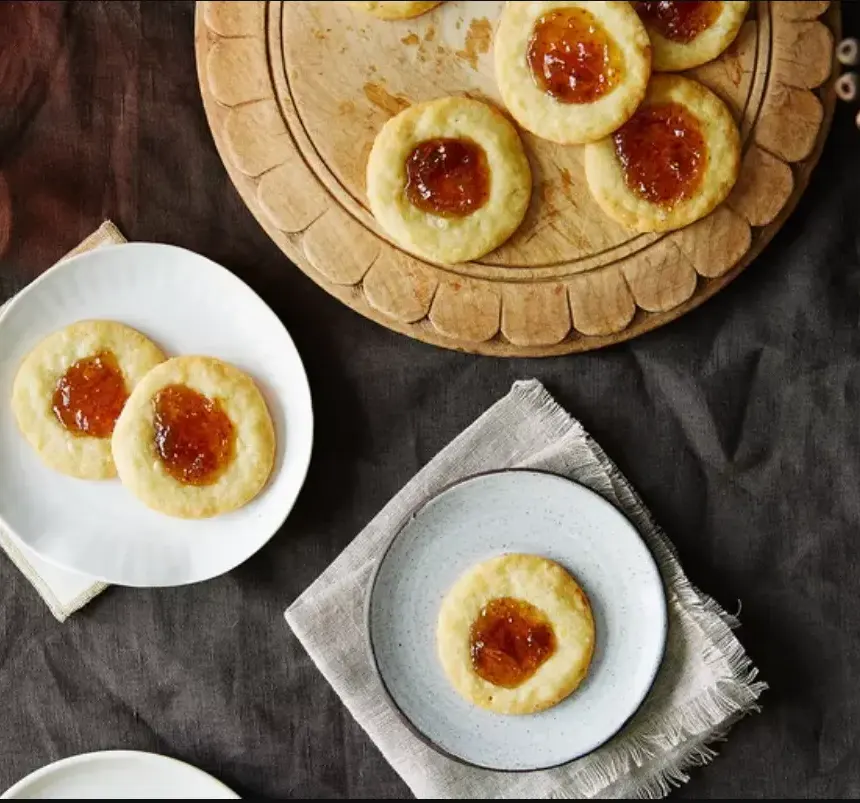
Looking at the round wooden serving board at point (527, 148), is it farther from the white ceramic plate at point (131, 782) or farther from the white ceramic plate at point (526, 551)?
the white ceramic plate at point (131, 782)

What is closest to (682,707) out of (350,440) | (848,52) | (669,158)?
(350,440)

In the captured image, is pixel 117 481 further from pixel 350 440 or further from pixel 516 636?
pixel 516 636

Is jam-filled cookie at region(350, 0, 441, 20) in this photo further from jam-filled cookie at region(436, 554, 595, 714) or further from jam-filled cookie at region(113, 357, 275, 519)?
jam-filled cookie at region(436, 554, 595, 714)

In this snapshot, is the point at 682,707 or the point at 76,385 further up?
the point at 76,385

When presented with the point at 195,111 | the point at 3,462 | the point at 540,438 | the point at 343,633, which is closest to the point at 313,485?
the point at 343,633

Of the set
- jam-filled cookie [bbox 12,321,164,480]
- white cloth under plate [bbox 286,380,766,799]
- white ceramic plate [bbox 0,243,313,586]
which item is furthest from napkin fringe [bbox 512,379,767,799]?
jam-filled cookie [bbox 12,321,164,480]

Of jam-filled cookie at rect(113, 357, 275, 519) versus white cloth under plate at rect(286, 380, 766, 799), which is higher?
jam-filled cookie at rect(113, 357, 275, 519)
